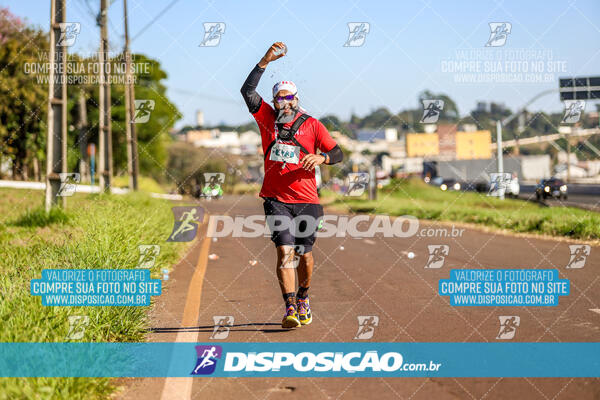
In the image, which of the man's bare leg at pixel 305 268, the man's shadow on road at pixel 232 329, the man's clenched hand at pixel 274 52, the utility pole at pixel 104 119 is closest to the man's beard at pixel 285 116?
the man's clenched hand at pixel 274 52

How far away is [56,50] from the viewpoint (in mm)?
15641

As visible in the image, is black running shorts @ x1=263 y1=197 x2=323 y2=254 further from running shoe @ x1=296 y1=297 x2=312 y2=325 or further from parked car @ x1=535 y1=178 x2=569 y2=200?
parked car @ x1=535 y1=178 x2=569 y2=200

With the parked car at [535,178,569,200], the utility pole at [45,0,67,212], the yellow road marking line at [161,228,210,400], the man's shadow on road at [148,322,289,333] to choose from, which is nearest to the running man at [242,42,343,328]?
the man's shadow on road at [148,322,289,333]

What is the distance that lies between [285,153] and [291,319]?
149 centimetres

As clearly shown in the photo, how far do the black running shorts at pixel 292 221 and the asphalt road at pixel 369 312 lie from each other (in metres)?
0.82

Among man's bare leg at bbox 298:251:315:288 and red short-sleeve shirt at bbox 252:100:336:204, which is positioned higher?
red short-sleeve shirt at bbox 252:100:336:204

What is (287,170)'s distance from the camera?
6977mm

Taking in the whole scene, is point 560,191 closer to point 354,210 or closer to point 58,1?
point 354,210

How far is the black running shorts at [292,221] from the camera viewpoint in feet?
22.8

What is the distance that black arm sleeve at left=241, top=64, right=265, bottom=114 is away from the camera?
684cm

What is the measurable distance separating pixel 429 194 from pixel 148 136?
107 feet

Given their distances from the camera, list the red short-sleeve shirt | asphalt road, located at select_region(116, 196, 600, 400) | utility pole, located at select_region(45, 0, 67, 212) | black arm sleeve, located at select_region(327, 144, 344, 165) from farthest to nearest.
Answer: utility pole, located at select_region(45, 0, 67, 212), black arm sleeve, located at select_region(327, 144, 344, 165), the red short-sleeve shirt, asphalt road, located at select_region(116, 196, 600, 400)

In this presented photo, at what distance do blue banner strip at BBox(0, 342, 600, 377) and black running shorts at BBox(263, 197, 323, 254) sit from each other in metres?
1.13

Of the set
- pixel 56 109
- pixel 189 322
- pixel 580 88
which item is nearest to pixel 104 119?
pixel 56 109
